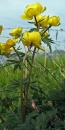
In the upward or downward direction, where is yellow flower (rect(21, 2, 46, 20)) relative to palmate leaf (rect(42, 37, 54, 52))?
upward

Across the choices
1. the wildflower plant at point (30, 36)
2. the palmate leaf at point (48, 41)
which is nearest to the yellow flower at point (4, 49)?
the wildflower plant at point (30, 36)

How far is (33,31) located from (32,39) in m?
0.04

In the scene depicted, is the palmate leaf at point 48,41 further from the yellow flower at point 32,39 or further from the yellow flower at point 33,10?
the yellow flower at point 33,10

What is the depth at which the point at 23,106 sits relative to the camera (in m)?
1.63

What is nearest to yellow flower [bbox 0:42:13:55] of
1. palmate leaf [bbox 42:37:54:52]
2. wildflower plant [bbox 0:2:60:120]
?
wildflower plant [bbox 0:2:60:120]

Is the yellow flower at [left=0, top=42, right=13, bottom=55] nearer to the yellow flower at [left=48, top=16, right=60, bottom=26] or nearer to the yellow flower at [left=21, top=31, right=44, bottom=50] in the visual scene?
the yellow flower at [left=21, top=31, right=44, bottom=50]

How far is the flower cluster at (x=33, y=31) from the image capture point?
1.44 meters

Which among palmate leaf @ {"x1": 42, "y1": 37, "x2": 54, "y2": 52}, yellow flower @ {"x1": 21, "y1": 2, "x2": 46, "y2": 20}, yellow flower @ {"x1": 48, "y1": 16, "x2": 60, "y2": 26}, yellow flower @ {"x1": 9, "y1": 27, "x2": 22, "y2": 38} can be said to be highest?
yellow flower @ {"x1": 21, "y1": 2, "x2": 46, "y2": 20}

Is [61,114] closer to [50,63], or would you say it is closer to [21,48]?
[21,48]

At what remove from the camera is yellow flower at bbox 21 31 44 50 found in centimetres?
142

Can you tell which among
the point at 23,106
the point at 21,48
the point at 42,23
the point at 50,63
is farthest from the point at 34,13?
the point at 50,63

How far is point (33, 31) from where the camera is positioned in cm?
146

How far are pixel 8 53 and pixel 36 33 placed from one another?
0.66 feet

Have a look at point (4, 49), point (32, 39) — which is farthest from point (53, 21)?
point (4, 49)
